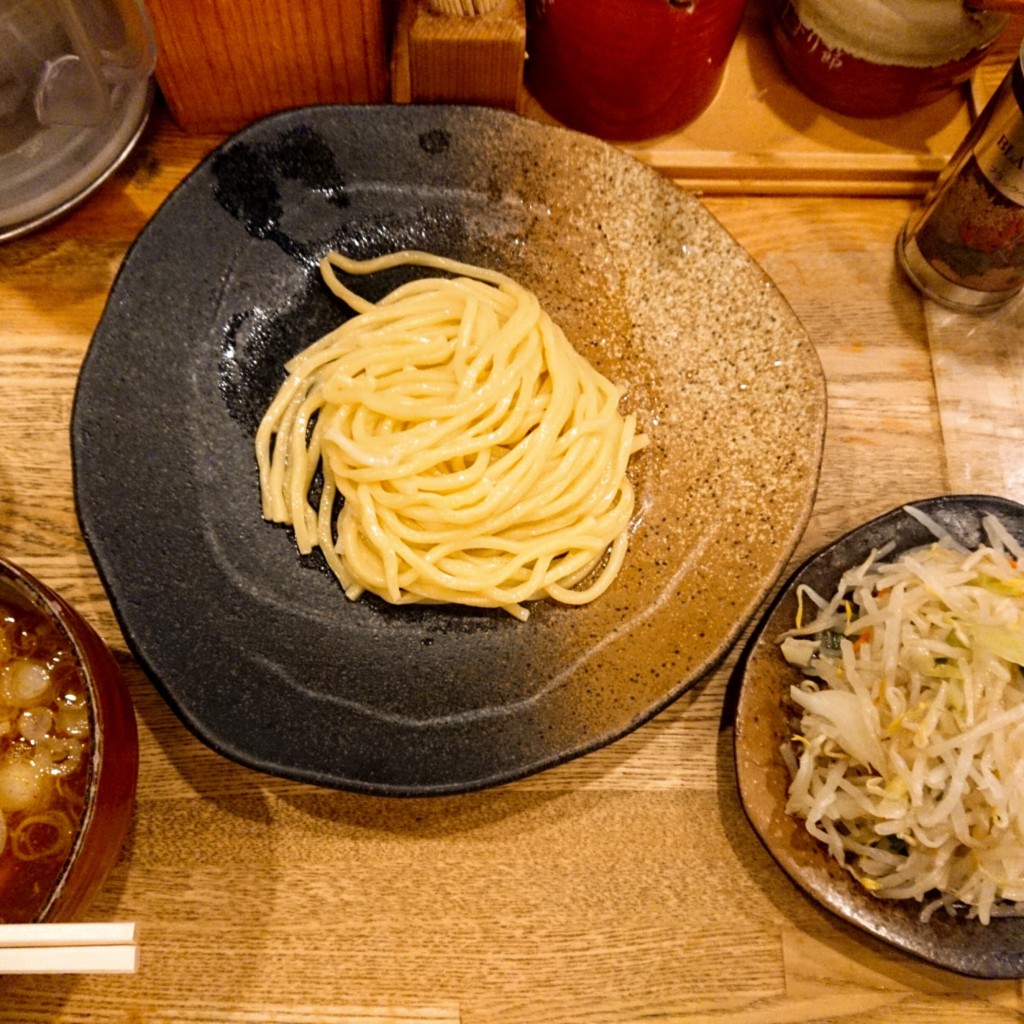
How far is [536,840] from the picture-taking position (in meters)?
1.95

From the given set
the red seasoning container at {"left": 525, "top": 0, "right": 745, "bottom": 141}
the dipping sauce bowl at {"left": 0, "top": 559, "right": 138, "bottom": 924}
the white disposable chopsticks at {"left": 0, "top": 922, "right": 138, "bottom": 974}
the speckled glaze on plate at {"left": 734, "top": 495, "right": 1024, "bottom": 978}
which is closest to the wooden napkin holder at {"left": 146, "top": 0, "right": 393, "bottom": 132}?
the red seasoning container at {"left": 525, "top": 0, "right": 745, "bottom": 141}

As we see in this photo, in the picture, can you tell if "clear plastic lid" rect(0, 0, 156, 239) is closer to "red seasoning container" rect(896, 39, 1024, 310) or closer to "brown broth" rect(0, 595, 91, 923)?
"brown broth" rect(0, 595, 91, 923)

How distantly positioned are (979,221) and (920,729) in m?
1.21

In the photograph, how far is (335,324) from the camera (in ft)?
7.30

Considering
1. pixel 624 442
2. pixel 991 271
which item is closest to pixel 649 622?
pixel 624 442

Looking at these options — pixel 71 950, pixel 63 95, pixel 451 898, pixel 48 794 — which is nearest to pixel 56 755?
pixel 48 794

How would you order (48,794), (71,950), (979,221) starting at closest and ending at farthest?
(71,950) → (48,794) → (979,221)

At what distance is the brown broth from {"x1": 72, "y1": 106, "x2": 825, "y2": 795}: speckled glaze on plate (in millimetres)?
140

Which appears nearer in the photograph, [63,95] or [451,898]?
[451,898]

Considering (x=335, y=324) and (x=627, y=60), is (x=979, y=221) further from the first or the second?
(x=335, y=324)

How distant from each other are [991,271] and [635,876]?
1.69 m

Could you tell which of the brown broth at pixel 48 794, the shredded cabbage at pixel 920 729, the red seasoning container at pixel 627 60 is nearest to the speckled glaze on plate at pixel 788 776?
the shredded cabbage at pixel 920 729

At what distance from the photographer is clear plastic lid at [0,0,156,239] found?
77.4 inches

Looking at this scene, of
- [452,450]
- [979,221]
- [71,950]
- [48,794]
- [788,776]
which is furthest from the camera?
[979,221]
